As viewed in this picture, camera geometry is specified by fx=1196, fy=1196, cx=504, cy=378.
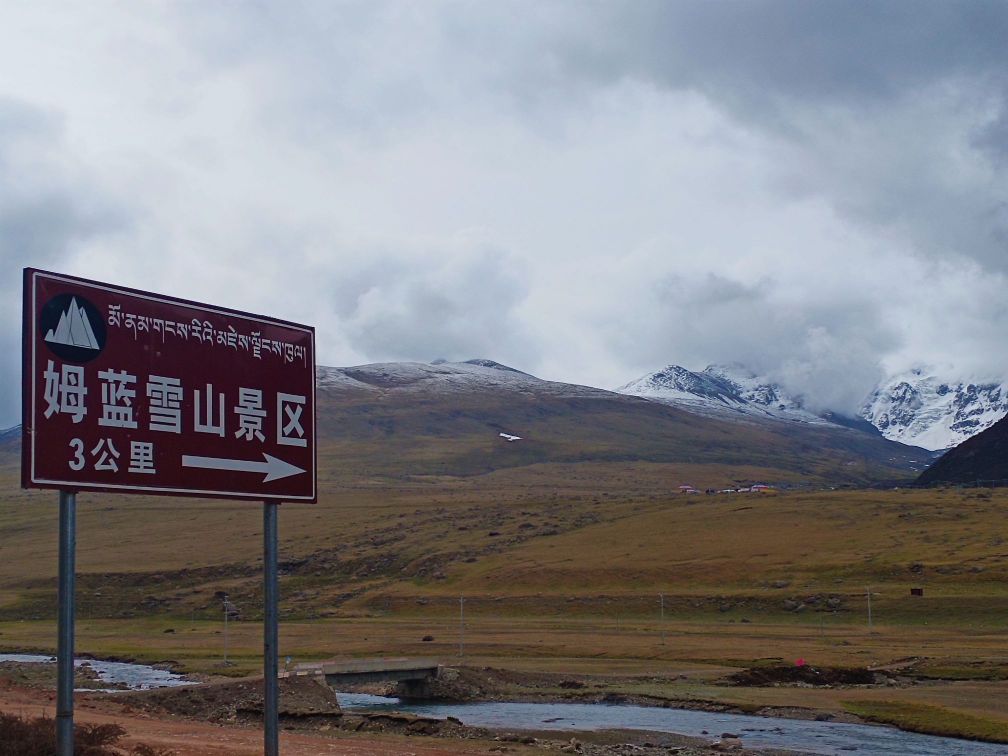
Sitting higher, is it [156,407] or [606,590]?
[156,407]

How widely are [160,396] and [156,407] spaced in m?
0.15

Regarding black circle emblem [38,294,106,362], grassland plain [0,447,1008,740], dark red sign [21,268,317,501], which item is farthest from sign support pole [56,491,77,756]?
grassland plain [0,447,1008,740]

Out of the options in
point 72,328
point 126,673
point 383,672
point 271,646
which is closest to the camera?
point 72,328

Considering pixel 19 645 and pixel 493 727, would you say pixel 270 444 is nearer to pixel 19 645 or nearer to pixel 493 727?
pixel 493 727

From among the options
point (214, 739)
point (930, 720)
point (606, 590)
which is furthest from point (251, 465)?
point (606, 590)

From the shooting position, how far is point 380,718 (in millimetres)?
41625

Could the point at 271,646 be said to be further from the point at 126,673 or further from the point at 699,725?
the point at 126,673

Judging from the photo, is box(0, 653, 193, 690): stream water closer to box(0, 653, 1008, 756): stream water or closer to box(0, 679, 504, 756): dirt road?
box(0, 653, 1008, 756): stream water

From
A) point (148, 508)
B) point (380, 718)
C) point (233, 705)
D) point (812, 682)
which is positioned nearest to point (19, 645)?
point (233, 705)

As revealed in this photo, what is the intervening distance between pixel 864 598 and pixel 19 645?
58.6 meters

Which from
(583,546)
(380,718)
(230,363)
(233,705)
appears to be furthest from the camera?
(583,546)

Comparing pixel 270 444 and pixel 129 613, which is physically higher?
pixel 270 444

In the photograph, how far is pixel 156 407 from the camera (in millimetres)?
14586

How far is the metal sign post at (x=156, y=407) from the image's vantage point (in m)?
13.2
